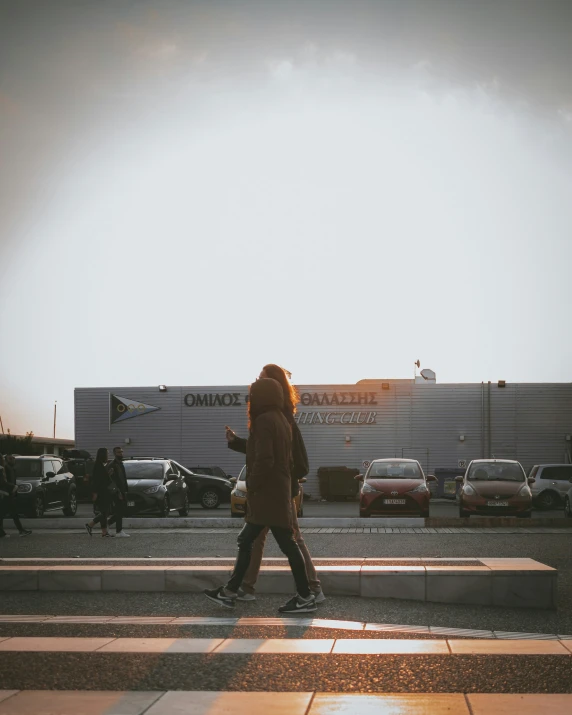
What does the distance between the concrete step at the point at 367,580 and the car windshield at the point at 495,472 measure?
1415 centimetres

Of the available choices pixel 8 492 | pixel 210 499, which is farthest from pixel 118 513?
pixel 210 499

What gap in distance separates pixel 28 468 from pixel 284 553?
748 inches

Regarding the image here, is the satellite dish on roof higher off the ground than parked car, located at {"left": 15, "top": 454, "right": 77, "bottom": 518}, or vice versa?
the satellite dish on roof

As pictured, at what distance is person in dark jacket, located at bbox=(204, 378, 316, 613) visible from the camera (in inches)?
285

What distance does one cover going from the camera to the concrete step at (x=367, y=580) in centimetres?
786

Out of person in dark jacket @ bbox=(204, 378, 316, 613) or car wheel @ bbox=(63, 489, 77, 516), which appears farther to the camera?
car wheel @ bbox=(63, 489, 77, 516)

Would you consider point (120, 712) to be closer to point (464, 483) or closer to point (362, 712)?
point (362, 712)

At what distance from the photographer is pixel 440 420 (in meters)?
40.6

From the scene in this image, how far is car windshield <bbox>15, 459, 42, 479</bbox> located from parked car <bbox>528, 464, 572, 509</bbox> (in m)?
15.2

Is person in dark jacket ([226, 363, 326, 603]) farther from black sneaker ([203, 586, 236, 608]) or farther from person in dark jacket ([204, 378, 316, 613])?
black sneaker ([203, 586, 236, 608])

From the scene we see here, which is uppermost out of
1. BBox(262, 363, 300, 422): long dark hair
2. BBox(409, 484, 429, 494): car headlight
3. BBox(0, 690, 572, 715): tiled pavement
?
BBox(262, 363, 300, 422): long dark hair

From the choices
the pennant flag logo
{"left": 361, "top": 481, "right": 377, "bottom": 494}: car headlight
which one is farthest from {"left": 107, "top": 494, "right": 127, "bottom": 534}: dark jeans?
the pennant flag logo

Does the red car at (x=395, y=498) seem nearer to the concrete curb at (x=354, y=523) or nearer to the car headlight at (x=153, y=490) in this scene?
the concrete curb at (x=354, y=523)

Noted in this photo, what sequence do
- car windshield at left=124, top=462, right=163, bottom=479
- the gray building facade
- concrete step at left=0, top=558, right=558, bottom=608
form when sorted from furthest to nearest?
the gray building facade, car windshield at left=124, top=462, right=163, bottom=479, concrete step at left=0, top=558, right=558, bottom=608
